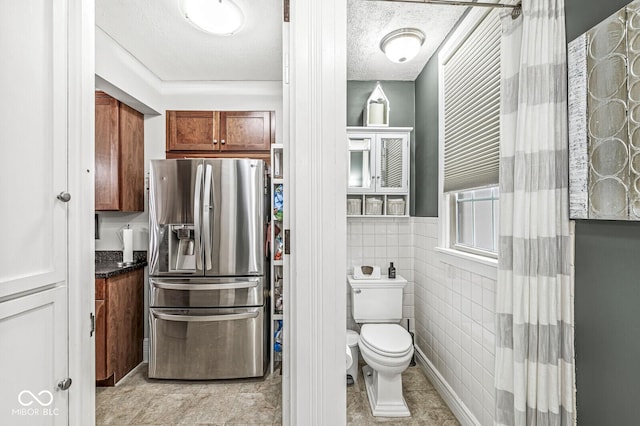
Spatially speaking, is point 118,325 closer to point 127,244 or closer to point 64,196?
point 127,244

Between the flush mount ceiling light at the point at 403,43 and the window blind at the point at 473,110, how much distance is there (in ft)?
0.88

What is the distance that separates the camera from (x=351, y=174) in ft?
9.48

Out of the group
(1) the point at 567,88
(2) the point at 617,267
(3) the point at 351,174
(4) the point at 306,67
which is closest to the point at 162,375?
(3) the point at 351,174

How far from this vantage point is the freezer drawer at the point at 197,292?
254 cm

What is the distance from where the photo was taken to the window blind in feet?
5.74

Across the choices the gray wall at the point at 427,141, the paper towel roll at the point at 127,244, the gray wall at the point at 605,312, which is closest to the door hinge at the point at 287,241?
the gray wall at the point at 605,312

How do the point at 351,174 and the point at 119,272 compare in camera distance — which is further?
the point at 351,174

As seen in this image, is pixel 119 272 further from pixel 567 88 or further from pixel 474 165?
pixel 567 88

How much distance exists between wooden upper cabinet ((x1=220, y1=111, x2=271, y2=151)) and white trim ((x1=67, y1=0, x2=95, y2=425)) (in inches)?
77.1

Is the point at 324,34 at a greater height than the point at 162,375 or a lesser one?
greater

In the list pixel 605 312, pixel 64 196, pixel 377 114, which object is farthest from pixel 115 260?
pixel 605 312

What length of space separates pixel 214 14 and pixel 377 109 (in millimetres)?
1469

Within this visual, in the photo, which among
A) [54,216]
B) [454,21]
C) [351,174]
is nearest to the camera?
[54,216]

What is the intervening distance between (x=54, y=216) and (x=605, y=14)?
69.7 inches
